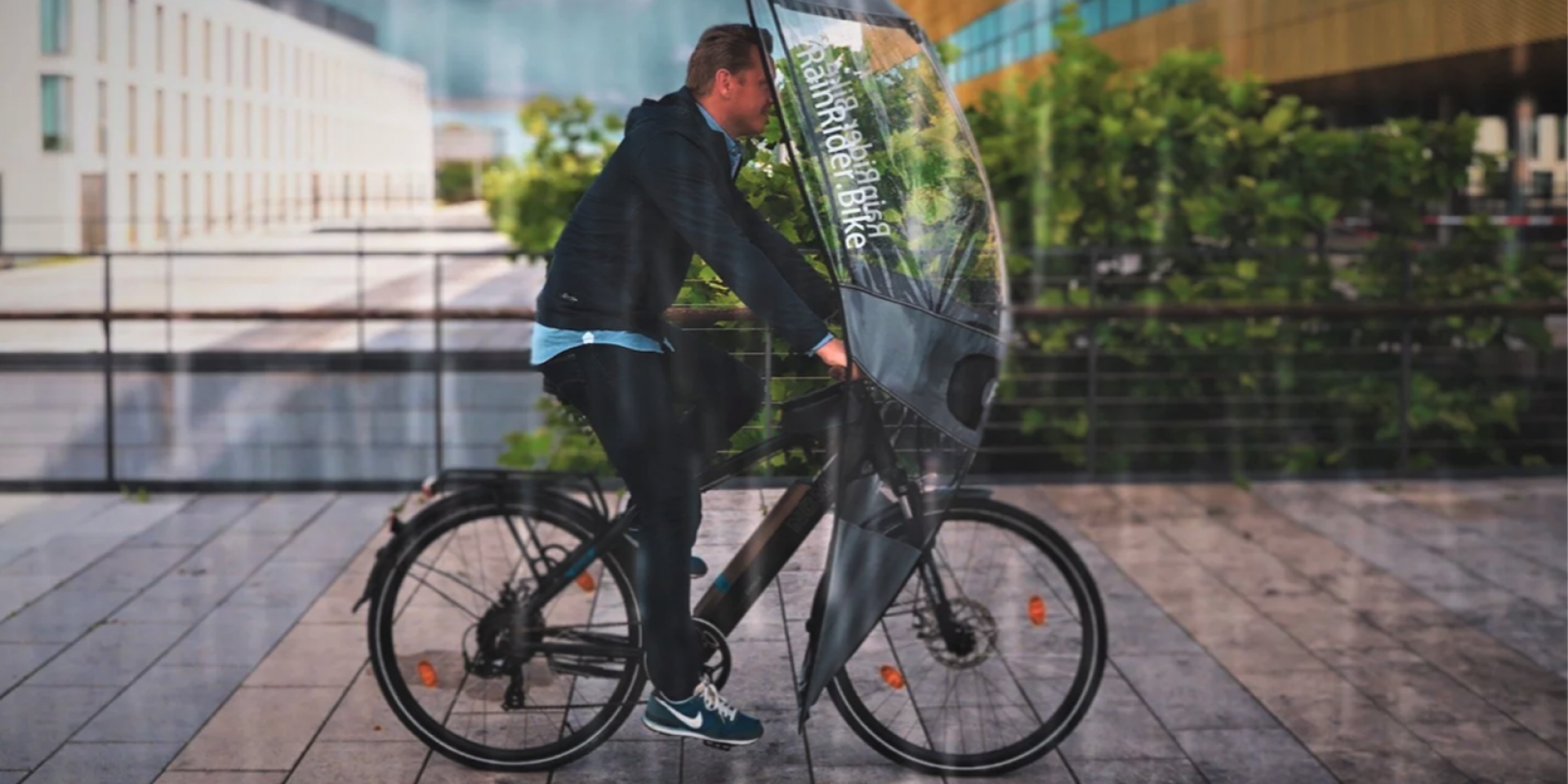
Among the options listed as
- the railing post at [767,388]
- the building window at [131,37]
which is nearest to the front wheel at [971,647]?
the railing post at [767,388]

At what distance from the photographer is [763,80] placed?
13.0 feet

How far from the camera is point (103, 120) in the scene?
4303 cm

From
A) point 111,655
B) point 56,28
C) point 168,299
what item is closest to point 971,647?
point 111,655

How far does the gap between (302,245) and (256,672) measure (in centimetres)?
5053

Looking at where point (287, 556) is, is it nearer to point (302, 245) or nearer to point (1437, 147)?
point (1437, 147)

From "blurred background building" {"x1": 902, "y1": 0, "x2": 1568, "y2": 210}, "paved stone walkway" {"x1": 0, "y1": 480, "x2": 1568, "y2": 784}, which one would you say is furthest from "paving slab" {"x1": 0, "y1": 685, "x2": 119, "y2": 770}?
"blurred background building" {"x1": 902, "y1": 0, "x2": 1568, "y2": 210}

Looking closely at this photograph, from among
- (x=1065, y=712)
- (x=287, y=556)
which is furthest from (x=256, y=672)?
(x=1065, y=712)

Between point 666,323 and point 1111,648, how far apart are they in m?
2.40

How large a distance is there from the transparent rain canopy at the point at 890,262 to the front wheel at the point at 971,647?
7.1 inches

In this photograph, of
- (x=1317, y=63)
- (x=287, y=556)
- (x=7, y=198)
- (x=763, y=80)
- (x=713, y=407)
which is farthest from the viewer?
(x=7, y=198)

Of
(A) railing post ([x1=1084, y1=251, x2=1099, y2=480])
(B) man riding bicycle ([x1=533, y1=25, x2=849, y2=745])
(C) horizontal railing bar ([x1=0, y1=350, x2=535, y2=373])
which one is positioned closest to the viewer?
(B) man riding bicycle ([x1=533, y1=25, x2=849, y2=745])

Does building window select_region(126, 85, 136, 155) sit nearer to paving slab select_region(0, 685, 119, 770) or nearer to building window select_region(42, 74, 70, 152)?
building window select_region(42, 74, 70, 152)

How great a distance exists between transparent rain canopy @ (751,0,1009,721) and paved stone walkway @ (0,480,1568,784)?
0.53 ft

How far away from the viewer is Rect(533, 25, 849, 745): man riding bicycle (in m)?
3.91
